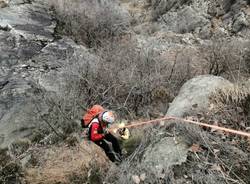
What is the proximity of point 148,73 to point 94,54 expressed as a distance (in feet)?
6.84

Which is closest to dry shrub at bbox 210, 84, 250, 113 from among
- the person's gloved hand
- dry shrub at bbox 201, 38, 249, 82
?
the person's gloved hand

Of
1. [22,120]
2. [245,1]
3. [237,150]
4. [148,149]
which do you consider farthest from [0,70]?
[245,1]

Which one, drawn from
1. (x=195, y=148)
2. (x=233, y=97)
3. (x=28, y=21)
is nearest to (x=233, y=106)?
(x=233, y=97)

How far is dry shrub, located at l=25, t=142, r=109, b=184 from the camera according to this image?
821 centimetres

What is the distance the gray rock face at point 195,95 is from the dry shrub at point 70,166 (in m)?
1.55

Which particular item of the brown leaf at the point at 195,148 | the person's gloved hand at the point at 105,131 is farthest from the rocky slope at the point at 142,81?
the person's gloved hand at the point at 105,131

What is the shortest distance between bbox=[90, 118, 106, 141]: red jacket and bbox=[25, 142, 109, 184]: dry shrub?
60 cm

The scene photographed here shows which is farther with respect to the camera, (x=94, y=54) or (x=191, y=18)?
(x=191, y=18)

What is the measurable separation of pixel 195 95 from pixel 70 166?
2.55 metres

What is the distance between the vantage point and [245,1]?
49.6 feet

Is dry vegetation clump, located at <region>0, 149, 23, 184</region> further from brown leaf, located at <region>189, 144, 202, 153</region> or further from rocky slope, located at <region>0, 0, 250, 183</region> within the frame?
brown leaf, located at <region>189, 144, 202, 153</region>

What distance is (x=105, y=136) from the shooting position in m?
8.09

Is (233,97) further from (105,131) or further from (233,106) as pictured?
(105,131)

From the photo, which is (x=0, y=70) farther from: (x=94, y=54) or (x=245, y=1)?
(x=245, y=1)
